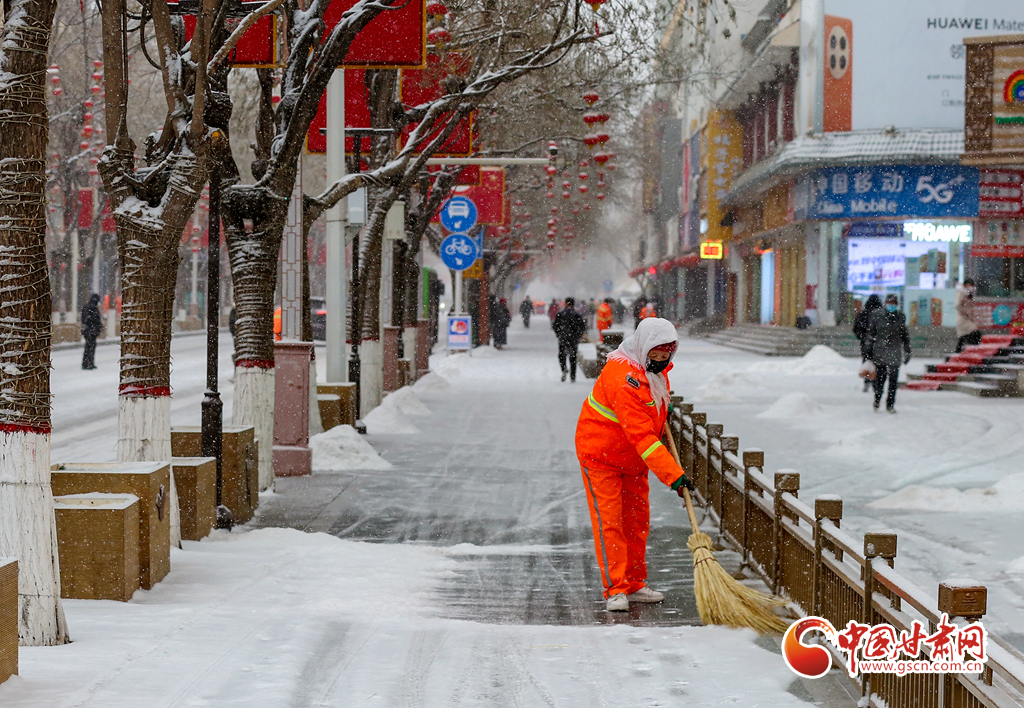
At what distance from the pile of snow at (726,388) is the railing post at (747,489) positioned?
13930mm

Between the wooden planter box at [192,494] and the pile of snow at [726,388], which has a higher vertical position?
the wooden planter box at [192,494]

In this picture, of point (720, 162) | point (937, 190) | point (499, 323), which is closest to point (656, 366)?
point (937, 190)

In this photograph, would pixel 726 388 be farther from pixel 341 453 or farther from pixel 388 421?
pixel 341 453

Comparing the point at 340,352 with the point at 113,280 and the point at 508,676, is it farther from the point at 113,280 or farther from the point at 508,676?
the point at 113,280

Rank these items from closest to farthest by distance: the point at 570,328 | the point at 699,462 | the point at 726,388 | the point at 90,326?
1. the point at 699,462
2. the point at 726,388
3. the point at 570,328
4. the point at 90,326

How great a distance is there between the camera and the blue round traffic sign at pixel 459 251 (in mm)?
28188

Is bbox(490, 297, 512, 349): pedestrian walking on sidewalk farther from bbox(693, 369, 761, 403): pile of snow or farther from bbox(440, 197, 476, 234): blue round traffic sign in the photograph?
bbox(693, 369, 761, 403): pile of snow

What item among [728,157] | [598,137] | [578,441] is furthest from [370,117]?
[728,157]

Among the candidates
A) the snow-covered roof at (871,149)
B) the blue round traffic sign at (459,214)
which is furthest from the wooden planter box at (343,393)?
the snow-covered roof at (871,149)

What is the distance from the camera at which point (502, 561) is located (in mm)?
8422

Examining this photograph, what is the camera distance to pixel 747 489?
7699 millimetres

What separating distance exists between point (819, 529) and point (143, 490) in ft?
12.1

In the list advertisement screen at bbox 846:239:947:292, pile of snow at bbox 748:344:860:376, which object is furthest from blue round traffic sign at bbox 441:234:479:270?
advertisement screen at bbox 846:239:947:292

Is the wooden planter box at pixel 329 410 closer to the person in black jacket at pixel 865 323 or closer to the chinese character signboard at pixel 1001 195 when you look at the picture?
the person in black jacket at pixel 865 323
